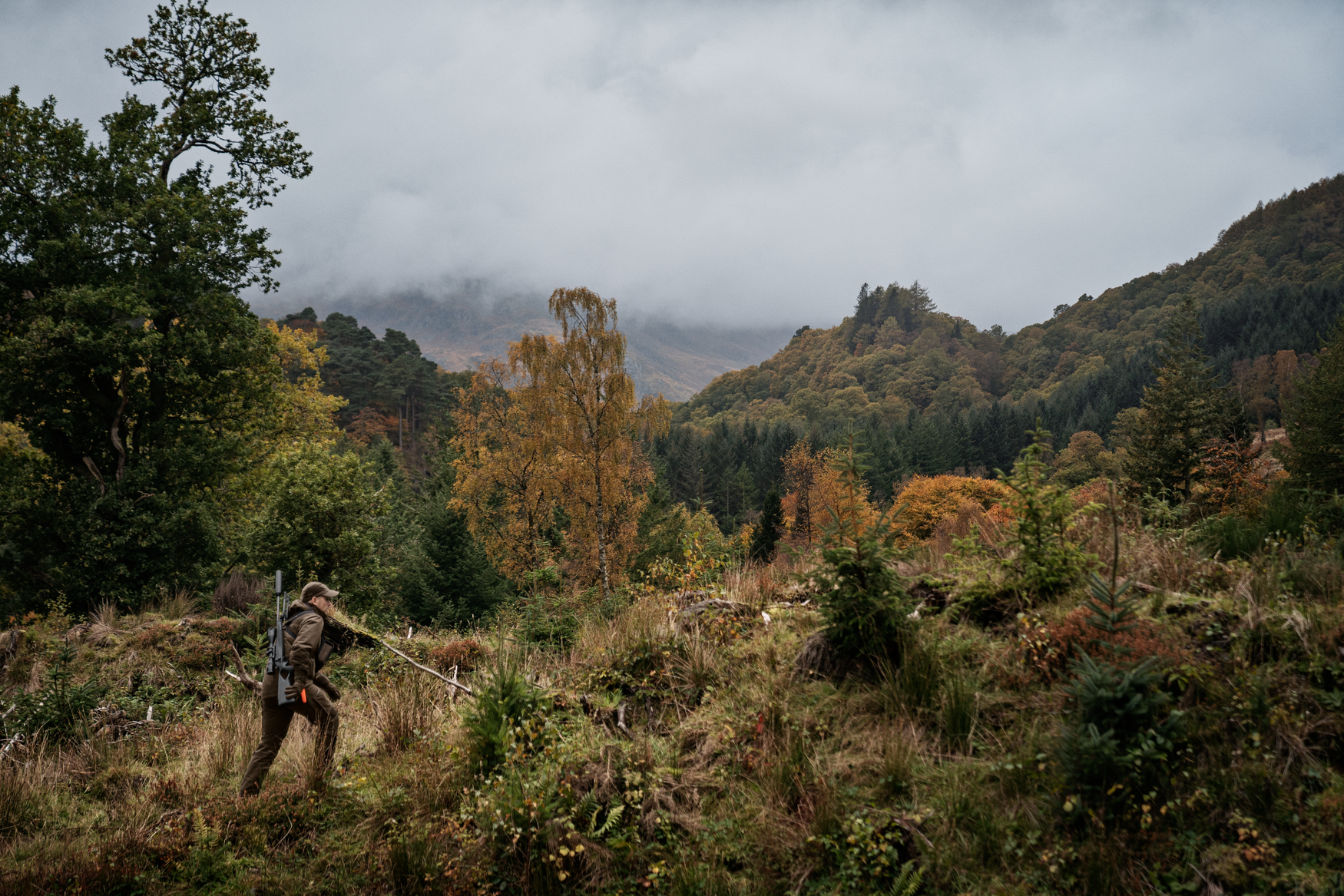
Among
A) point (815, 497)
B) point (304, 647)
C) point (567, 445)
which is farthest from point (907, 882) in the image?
point (815, 497)

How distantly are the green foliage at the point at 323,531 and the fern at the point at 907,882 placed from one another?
41.1 feet

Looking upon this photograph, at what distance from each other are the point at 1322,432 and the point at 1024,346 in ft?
465

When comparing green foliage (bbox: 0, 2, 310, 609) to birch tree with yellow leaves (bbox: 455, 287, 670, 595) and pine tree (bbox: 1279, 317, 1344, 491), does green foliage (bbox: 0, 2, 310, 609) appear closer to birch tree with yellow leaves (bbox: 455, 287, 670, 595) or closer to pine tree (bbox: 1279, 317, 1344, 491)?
birch tree with yellow leaves (bbox: 455, 287, 670, 595)

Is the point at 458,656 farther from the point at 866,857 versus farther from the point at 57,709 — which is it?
the point at 866,857

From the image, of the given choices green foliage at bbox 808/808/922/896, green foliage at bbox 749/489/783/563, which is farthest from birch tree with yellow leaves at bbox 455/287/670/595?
green foliage at bbox 808/808/922/896

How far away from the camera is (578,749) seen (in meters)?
4.58

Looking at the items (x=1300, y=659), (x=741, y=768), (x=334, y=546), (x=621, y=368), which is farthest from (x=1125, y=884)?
(x=621, y=368)

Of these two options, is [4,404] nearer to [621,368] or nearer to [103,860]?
[103,860]

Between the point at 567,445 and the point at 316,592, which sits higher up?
the point at 567,445

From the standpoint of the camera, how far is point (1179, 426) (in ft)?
101

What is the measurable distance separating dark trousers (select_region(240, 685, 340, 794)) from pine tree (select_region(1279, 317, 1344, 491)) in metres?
26.1

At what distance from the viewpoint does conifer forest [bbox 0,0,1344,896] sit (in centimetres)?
314

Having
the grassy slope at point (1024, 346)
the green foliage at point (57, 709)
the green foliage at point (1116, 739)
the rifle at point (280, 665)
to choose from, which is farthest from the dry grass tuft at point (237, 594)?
the grassy slope at point (1024, 346)

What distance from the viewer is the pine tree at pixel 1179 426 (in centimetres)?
2970
